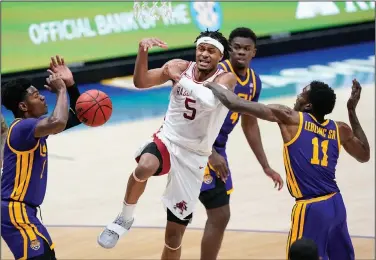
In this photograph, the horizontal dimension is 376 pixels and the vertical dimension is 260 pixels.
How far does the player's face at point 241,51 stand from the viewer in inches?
354

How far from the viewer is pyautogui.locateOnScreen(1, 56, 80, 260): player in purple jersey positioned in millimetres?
7070

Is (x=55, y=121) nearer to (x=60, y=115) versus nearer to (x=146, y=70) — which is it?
(x=60, y=115)

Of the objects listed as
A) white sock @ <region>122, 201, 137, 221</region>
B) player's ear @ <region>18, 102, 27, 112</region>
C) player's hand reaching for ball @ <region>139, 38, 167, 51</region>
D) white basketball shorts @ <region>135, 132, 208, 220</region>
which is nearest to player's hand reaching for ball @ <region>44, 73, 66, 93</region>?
player's ear @ <region>18, 102, 27, 112</region>

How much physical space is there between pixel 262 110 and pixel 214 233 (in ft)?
6.91

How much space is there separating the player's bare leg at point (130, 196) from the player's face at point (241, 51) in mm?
1478

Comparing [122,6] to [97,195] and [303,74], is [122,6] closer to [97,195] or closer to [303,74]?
[303,74]

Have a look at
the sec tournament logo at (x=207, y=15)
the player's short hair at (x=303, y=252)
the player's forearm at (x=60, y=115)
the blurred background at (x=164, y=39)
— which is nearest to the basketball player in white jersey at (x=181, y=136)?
the player's forearm at (x=60, y=115)

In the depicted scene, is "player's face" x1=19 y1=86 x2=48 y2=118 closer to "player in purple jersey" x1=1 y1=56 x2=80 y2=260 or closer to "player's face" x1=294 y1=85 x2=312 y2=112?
"player in purple jersey" x1=1 y1=56 x2=80 y2=260

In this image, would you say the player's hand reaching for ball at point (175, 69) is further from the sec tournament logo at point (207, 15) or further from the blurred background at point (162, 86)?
the sec tournament logo at point (207, 15)

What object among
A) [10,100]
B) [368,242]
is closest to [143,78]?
[10,100]

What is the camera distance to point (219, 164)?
8.75 m

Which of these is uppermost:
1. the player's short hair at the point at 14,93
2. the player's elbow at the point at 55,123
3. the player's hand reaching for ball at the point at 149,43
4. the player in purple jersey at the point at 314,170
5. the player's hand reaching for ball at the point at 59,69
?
the player's hand reaching for ball at the point at 149,43

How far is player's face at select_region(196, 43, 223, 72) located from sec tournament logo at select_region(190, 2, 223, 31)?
11.2 m

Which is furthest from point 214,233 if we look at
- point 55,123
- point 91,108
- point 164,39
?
point 164,39
